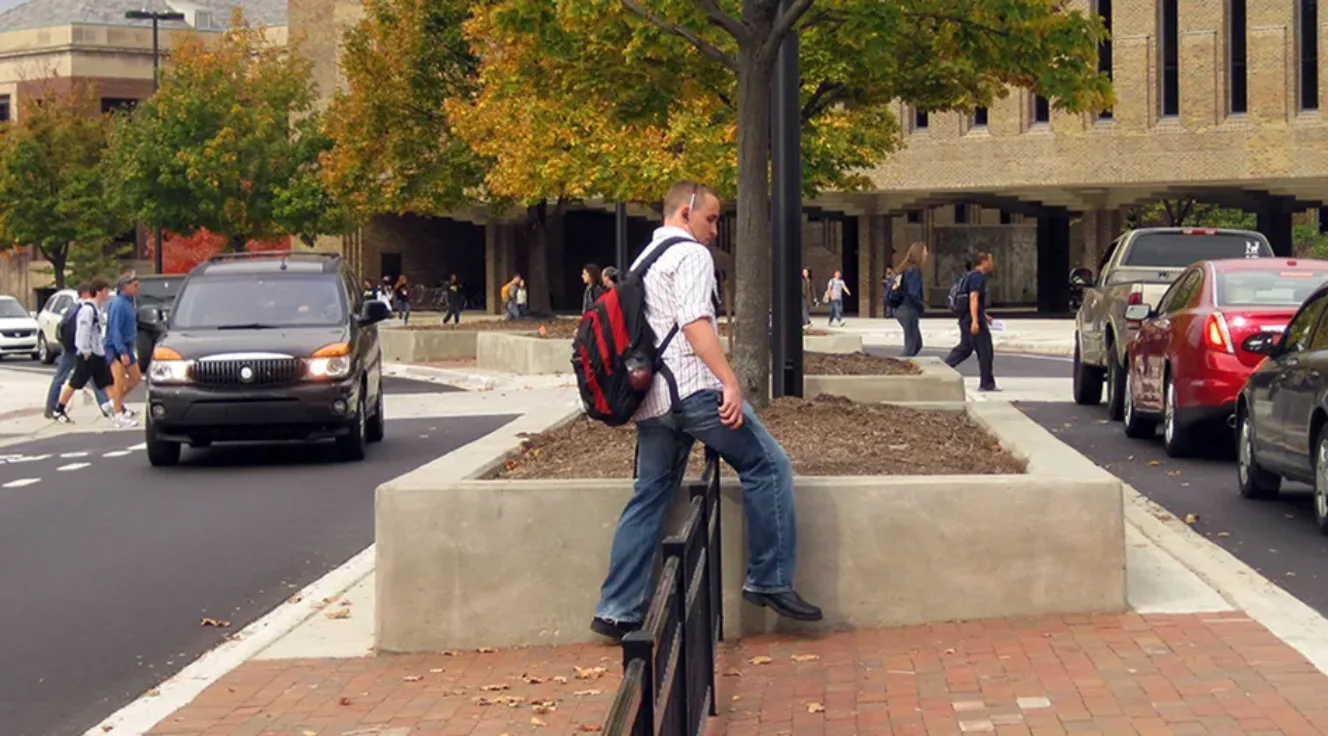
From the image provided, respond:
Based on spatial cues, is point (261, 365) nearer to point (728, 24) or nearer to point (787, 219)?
point (787, 219)

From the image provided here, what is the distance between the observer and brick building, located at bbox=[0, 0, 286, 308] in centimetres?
8144

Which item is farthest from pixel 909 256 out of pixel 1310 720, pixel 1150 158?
pixel 1150 158

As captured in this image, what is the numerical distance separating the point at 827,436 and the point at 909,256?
1557 centimetres

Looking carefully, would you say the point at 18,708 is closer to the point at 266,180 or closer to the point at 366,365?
the point at 366,365

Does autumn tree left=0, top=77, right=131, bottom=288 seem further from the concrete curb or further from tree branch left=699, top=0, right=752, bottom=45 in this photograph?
the concrete curb

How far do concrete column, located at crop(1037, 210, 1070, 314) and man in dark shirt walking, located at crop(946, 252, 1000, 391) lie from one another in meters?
39.8

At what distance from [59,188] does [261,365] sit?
56042 mm

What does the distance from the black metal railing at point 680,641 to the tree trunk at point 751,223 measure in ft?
13.6

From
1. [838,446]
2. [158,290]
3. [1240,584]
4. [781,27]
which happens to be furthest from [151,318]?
[158,290]

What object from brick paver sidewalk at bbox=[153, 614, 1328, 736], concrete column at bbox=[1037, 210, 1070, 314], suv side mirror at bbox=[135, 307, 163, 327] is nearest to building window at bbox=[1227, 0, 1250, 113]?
concrete column at bbox=[1037, 210, 1070, 314]

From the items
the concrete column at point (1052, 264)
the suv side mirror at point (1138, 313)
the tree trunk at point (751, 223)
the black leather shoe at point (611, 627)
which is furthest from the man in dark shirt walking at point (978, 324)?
the concrete column at point (1052, 264)

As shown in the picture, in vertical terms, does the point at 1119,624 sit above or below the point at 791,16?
below

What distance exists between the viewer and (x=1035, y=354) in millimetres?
39812

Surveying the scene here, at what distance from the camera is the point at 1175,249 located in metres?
22.7
